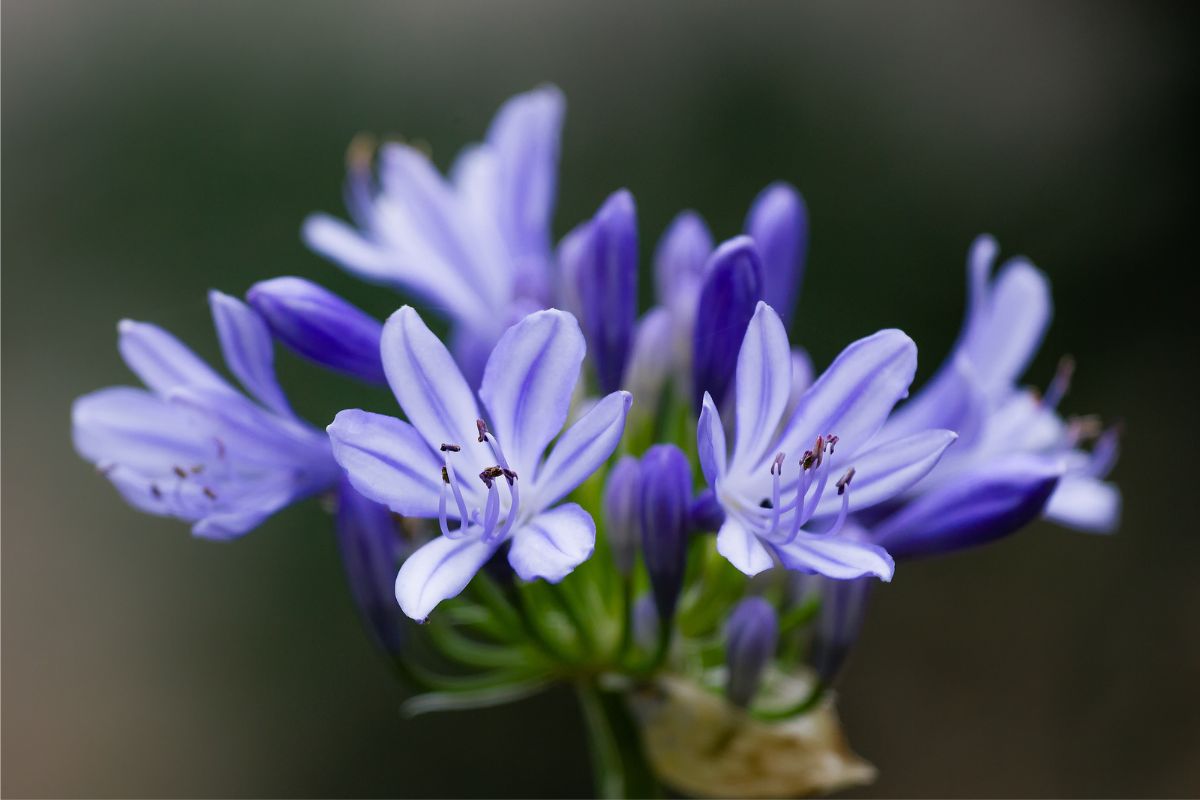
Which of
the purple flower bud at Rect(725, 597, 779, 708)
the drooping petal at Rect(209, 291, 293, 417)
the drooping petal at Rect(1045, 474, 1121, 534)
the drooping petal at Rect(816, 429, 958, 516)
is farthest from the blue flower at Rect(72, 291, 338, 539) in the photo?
the drooping petal at Rect(1045, 474, 1121, 534)

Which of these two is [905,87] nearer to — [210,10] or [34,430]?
[210,10]

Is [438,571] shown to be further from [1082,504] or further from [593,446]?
[1082,504]

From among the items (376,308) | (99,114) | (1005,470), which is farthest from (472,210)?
(99,114)

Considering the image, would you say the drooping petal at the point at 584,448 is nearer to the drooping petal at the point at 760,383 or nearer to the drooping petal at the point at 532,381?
the drooping petal at the point at 532,381

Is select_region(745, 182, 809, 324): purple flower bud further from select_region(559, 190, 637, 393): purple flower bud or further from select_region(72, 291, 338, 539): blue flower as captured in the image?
select_region(72, 291, 338, 539): blue flower

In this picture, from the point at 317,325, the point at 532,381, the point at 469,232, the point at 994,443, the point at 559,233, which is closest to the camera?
the point at 532,381

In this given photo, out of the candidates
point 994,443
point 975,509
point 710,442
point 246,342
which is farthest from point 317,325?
point 994,443
